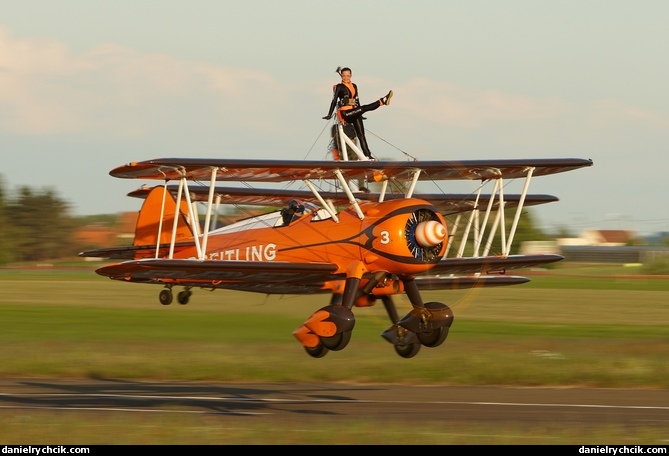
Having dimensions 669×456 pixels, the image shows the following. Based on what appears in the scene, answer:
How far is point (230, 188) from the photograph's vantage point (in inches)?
834

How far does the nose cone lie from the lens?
1616 cm

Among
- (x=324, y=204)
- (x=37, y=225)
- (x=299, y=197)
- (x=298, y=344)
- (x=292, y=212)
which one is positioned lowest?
(x=324, y=204)

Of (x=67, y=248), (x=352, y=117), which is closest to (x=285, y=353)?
(x=352, y=117)

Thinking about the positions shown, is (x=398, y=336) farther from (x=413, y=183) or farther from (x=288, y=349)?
(x=288, y=349)

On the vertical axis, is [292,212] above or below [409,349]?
above

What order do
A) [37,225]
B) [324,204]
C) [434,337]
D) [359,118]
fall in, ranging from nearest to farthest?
[434,337] < [324,204] < [359,118] < [37,225]

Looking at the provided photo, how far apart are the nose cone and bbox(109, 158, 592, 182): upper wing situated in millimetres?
1255

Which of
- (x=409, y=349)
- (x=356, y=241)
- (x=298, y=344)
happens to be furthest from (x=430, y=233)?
(x=298, y=344)

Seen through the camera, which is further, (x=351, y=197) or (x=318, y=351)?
(x=318, y=351)

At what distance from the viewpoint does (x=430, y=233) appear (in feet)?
53.0

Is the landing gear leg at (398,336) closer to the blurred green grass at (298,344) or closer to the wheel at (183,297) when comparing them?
the blurred green grass at (298,344)

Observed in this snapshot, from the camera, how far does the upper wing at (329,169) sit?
16750 mm

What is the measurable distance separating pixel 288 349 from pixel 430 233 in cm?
1848
